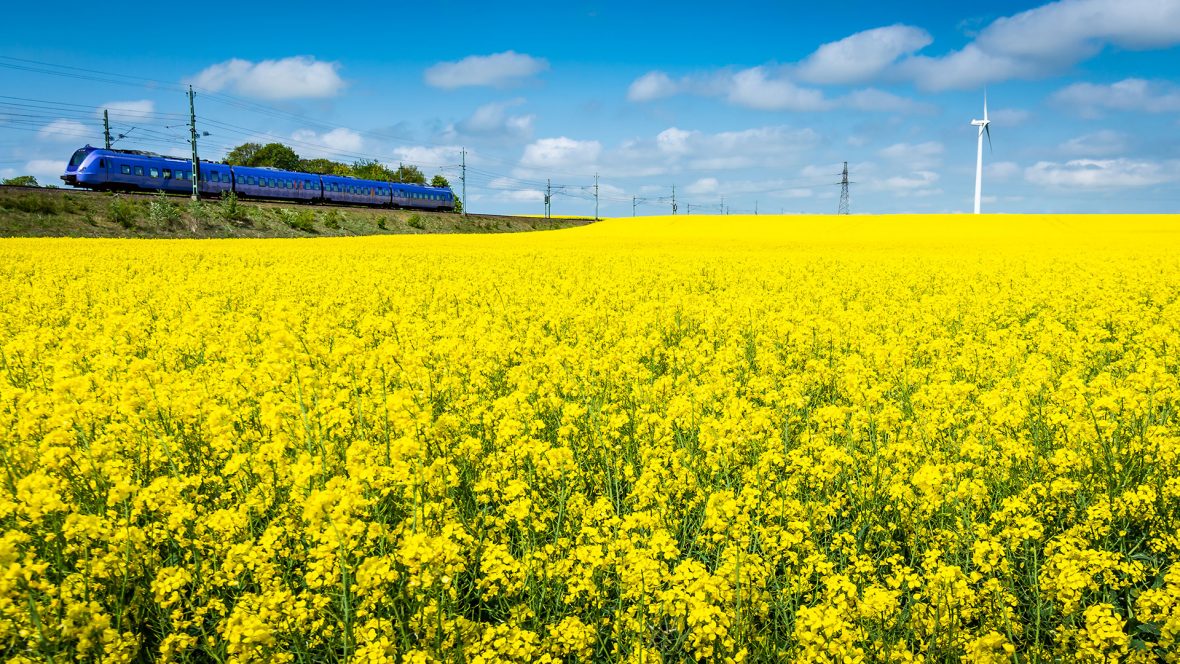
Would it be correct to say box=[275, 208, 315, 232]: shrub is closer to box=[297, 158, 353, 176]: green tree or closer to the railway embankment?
the railway embankment

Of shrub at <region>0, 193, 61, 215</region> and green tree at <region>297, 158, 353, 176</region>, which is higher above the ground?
green tree at <region>297, 158, 353, 176</region>

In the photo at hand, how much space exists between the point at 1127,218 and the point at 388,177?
98.1 meters

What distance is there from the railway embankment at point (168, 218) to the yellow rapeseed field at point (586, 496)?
33157mm

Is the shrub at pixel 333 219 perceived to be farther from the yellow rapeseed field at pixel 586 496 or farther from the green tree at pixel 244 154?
the green tree at pixel 244 154

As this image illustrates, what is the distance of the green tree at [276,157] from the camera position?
97.8 metres

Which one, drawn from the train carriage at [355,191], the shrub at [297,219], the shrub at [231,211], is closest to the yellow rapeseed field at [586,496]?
the shrub at [231,211]

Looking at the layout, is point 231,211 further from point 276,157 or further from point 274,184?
point 276,157

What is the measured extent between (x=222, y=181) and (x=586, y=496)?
5192 cm

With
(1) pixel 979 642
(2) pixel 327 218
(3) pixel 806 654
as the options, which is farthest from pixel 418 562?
(2) pixel 327 218

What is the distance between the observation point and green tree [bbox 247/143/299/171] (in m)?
97.8

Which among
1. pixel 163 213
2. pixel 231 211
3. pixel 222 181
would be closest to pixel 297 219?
pixel 231 211

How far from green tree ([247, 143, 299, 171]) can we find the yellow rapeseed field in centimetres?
10050

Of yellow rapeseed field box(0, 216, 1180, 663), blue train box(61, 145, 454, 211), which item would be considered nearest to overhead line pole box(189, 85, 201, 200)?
blue train box(61, 145, 454, 211)

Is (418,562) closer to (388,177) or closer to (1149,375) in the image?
(1149,375)
